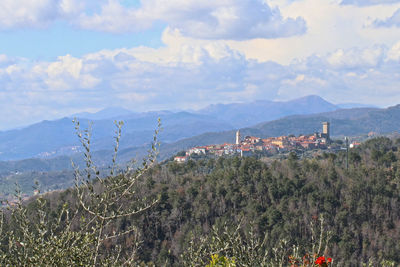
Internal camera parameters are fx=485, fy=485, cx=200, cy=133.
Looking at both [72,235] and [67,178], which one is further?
[67,178]

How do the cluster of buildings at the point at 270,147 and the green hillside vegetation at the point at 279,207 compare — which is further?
the cluster of buildings at the point at 270,147

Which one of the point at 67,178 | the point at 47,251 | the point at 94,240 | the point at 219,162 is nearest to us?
the point at 47,251

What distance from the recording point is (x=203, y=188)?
55.9m

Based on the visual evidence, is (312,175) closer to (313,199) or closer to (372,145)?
(313,199)

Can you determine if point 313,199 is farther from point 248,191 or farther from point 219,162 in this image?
point 219,162

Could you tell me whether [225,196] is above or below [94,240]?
below

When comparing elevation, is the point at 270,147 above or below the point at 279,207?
below

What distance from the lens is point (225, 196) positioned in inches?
2105

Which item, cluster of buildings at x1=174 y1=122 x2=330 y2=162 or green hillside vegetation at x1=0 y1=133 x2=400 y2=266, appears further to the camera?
cluster of buildings at x1=174 y1=122 x2=330 y2=162

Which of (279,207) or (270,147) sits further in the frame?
(270,147)

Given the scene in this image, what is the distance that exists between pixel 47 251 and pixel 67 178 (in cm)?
18446

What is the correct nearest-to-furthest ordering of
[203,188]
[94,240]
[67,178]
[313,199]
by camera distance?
[94,240] < [313,199] < [203,188] < [67,178]

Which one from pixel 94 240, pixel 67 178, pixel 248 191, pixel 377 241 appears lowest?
pixel 67 178

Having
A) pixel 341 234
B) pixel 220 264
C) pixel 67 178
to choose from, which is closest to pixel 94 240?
pixel 220 264
